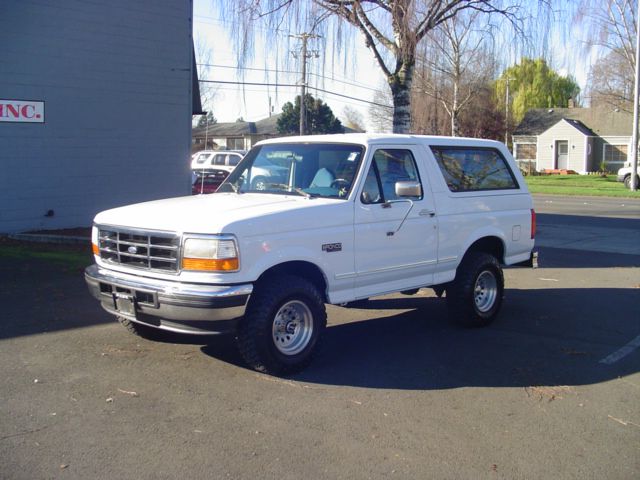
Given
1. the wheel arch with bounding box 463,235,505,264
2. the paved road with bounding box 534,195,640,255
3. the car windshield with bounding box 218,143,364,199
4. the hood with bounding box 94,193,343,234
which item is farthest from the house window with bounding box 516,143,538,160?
the hood with bounding box 94,193,343,234

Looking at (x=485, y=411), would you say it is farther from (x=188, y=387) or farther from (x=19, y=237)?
(x=19, y=237)

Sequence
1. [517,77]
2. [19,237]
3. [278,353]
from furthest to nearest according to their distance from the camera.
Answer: [517,77], [19,237], [278,353]

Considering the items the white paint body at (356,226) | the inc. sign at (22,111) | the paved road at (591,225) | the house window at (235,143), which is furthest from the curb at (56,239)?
the house window at (235,143)

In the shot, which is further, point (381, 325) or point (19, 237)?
point (19, 237)

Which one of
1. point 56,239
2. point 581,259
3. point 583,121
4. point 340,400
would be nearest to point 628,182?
point 583,121

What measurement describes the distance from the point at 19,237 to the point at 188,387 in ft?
29.8

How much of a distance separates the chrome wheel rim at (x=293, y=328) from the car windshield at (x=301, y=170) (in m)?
1.12

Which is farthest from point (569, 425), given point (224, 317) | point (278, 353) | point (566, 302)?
point (566, 302)

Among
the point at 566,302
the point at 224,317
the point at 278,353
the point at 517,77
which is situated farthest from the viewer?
the point at 517,77

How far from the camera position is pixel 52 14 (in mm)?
14000

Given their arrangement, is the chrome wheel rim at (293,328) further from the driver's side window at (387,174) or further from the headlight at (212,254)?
the driver's side window at (387,174)

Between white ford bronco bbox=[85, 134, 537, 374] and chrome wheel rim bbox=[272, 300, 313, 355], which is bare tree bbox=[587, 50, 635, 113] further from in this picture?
chrome wheel rim bbox=[272, 300, 313, 355]

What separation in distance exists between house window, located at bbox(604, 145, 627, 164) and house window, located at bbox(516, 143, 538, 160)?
552 centimetres

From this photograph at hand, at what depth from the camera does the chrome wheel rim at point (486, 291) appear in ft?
25.9
